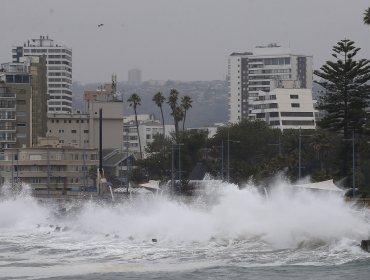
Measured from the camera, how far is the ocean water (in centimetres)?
3378

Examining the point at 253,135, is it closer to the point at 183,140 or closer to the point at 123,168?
the point at 183,140

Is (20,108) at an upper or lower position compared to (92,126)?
upper

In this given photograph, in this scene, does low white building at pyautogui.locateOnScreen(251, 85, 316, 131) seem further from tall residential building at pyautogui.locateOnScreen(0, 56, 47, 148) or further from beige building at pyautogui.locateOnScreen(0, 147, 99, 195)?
beige building at pyautogui.locateOnScreen(0, 147, 99, 195)

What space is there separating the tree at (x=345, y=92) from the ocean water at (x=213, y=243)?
55.4 ft

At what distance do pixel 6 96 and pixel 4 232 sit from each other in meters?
78.0

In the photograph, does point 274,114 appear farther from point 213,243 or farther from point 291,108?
point 213,243

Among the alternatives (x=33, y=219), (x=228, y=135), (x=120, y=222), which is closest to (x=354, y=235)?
(x=120, y=222)

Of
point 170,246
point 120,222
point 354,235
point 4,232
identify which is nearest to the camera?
point 354,235

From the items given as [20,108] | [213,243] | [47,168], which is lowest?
[213,243]

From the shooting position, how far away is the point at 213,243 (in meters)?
44.0

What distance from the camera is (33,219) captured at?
239ft

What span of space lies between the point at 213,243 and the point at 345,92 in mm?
30893

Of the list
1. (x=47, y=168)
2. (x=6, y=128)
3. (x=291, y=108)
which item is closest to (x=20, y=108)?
(x=6, y=128)

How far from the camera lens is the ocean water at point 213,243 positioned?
3378 centimetres
